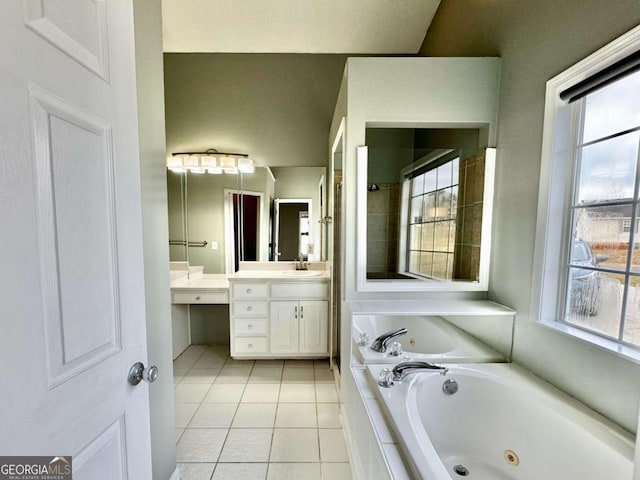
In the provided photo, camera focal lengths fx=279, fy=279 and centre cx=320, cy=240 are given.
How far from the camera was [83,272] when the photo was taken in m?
0.60

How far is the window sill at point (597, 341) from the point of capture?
950 millimetres

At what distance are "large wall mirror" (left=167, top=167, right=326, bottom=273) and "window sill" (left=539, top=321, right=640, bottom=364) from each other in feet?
6.77

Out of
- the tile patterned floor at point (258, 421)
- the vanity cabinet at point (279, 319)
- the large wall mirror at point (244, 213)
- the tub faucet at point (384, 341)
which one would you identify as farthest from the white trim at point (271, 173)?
the tub faucet at point (384, 341)

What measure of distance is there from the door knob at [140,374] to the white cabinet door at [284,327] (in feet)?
6.18

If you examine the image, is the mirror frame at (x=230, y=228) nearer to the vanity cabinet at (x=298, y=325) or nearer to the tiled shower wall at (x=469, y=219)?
the vanity cabinet at (x=298, y=325)

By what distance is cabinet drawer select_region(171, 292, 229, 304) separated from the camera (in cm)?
271

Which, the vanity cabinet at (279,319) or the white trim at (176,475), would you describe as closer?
the white trim at (176,475)

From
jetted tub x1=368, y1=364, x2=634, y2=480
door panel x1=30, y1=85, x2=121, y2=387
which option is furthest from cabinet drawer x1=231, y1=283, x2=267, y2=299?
door panel x1=30, y1=85, x2=121, y2=387

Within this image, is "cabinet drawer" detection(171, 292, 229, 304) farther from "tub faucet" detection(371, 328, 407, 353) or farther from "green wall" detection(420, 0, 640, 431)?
"green wall" detection(420, 0, 640, 431)

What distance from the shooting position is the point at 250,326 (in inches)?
105

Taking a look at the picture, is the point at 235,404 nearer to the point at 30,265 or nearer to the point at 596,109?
the point at 30,265

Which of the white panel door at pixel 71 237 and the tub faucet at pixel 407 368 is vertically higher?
the white panel door at pixel 71 237

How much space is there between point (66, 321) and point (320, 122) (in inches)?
110

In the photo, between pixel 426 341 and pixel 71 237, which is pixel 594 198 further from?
pixel 71 237
